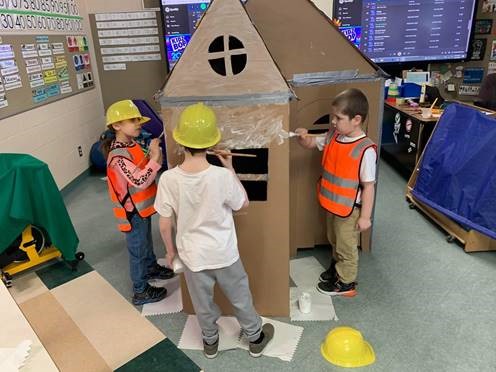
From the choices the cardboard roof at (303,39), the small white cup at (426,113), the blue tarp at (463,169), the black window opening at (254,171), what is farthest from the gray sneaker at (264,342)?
the small white cup at (426,113)

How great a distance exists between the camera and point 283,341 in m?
1.88

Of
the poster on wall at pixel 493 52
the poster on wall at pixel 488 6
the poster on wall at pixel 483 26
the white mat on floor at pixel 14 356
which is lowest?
the white mat on floor at pixel 14 356

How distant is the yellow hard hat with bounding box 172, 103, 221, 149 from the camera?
145 centimetres

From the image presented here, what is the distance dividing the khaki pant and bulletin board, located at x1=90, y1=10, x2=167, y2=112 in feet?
9.87

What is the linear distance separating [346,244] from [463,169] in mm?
1166

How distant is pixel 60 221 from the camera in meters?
2.49

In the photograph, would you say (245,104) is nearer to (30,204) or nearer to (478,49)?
(30,204)

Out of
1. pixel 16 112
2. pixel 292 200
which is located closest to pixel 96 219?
pixel 16 112

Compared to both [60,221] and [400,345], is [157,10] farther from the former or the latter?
[400,345]

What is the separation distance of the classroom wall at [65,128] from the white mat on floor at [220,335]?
86.4 inches

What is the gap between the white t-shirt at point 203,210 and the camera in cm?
148

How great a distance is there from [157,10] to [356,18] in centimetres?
227

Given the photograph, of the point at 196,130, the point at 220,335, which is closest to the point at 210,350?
the point at 220,335

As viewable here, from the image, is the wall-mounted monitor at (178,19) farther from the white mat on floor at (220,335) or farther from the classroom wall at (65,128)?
the white mat on floor at (220,335)
